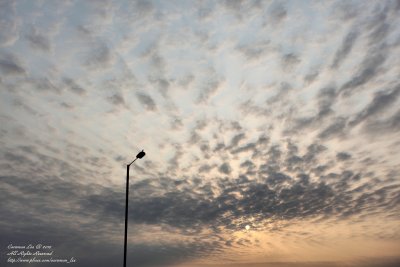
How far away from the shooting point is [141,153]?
20.5m

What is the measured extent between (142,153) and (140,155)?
7.4 inches

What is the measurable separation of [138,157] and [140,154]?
0.24 m

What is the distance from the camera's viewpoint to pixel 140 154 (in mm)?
20531

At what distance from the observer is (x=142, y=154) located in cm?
2050

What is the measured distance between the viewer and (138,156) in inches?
808

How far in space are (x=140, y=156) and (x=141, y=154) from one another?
149 millimetres

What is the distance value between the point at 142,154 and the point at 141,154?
0.23 feet

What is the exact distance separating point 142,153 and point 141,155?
0.49 ft

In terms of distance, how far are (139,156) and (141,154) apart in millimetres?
187

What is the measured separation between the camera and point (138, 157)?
67.4 feet

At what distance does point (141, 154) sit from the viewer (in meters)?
20.5

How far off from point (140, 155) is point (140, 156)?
7 cm

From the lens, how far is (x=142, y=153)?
20531 mm

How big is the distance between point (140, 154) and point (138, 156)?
187mm
